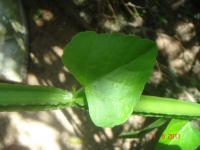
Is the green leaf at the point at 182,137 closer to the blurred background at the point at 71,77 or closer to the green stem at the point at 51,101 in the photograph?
the green stem at the point at 51,101

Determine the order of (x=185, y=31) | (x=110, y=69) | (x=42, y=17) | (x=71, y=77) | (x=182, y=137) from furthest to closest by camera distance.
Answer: (x=185, y=31), (x=42, y=17), (x=71, y=77), (x=182, y=137), (x=110, y=69)

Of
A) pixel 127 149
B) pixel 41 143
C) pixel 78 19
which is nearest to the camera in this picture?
pixel 41 143

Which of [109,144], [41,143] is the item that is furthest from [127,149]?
[41,143]

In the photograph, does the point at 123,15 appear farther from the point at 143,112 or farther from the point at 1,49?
the point at 143,112
